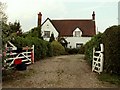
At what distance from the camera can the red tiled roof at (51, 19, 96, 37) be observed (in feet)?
185

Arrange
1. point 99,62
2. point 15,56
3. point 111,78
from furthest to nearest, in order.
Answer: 1. point 15,56
2. point 99,62
3. point 111,78

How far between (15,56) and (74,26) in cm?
4213

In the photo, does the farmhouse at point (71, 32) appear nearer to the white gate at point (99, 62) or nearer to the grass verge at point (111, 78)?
the white gate at point (99, 62)

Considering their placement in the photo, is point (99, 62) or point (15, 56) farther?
point (15, 56)

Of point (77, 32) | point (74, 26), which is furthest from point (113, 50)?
point (74, 26)

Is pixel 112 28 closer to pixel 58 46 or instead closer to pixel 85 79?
pixel 85 79

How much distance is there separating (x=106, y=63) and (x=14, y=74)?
4.51 metres

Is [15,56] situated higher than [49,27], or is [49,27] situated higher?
[49,27]

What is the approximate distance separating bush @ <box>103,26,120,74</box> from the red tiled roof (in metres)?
42.3

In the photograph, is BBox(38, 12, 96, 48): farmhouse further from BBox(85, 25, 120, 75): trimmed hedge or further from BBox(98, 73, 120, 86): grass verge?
BBox(98, 73, 120, 86): grass verge

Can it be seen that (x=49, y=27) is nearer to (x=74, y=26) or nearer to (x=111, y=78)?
(x=74, y=26)

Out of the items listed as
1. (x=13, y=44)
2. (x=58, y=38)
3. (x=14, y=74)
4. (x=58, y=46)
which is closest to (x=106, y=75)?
(x=14, y=74)

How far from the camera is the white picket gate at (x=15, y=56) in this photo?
548 inches

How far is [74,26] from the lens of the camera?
5784 cm
